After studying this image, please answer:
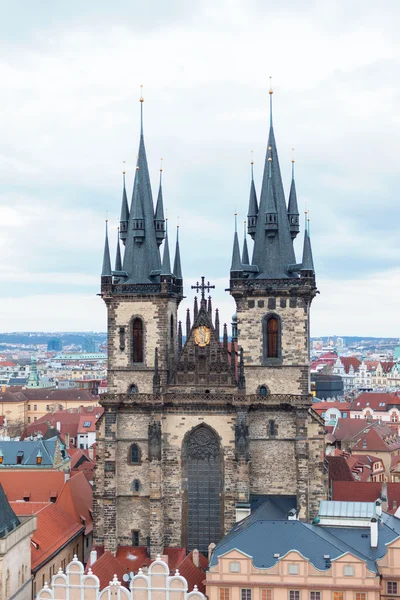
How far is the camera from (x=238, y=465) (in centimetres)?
6481

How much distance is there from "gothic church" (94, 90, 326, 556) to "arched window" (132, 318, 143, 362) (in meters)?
0.08

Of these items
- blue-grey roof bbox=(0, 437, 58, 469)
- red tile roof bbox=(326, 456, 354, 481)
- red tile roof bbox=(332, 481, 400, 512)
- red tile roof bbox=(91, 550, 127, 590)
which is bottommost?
red tile roof bbox=(91, 550, 127, 590)

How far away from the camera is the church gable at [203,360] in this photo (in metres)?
A: 66.8

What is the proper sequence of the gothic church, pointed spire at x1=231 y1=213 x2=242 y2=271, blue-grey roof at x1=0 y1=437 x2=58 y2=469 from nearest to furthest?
1. the gothic church
2. pointed spire at x1=231 y1=213 x2=242 y2=271
3. blue-grey roof at x1=0 y1=437 x2=58 y2=469

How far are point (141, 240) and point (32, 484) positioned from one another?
25.3 m

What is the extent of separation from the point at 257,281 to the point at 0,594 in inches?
1110

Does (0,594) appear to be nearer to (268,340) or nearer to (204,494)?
(204,494)

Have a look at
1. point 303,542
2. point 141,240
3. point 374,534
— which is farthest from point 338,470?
point 303,542

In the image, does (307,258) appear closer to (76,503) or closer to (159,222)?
(159,222)

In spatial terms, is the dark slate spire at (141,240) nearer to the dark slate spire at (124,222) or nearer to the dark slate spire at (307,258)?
the dark slate spire at (124,222)

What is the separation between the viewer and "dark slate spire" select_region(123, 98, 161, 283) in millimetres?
69312

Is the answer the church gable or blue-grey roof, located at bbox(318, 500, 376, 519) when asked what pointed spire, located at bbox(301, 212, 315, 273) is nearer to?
the church gable

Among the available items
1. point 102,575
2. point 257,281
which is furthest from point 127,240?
point 102,575

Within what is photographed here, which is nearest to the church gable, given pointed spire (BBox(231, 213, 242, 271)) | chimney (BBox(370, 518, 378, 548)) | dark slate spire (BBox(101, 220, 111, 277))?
pointed spire (BBox(231, 213, 242, 271))
